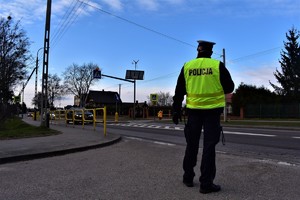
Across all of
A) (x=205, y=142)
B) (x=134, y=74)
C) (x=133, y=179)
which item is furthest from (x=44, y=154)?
(x=134, y=74)

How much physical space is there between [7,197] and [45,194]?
1.63 feet

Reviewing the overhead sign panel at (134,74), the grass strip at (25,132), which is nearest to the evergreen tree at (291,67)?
the overhead sign panel at (134,74)

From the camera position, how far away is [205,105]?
494cm

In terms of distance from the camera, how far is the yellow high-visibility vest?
16.2ft

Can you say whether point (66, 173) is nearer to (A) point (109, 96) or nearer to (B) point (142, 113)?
(B) point (142, 113)

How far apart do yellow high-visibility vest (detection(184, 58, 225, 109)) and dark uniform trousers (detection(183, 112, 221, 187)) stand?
16 centimetres

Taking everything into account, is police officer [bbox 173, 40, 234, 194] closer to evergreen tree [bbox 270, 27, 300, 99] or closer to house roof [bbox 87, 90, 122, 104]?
evergreen tree [bbox 270, 27, 300, 99]

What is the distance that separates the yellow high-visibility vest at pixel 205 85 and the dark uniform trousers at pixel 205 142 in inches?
6.3

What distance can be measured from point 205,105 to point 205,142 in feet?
1.70

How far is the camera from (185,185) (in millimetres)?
5254

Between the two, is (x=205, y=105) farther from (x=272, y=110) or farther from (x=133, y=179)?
(x=272, y=110)

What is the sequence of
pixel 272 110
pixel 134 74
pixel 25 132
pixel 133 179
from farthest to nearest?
pixel 272 110 → pixel 134 74 → pixel 25 132 → pixel 133 179

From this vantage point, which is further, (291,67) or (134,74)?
(291,67)

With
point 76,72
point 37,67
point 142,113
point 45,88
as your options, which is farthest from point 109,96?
point 45,88
